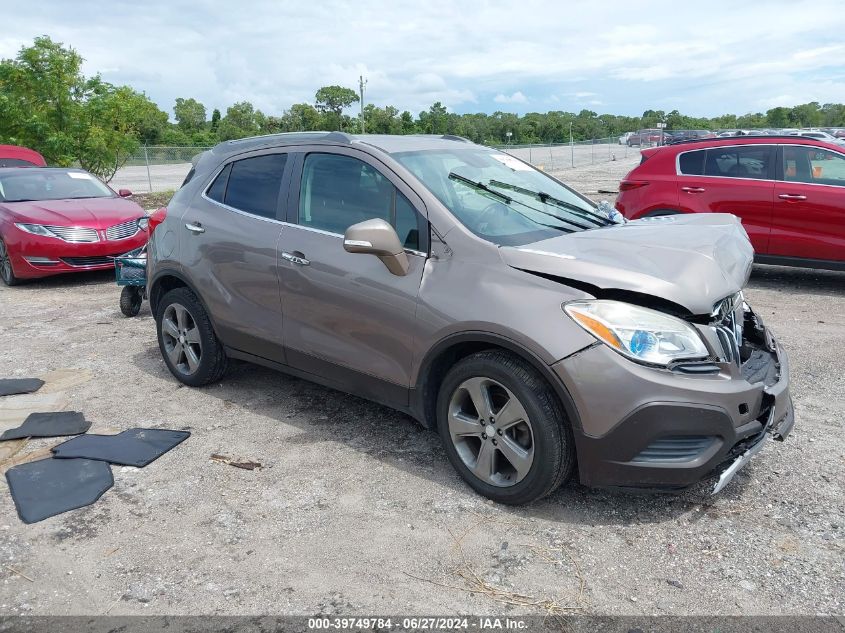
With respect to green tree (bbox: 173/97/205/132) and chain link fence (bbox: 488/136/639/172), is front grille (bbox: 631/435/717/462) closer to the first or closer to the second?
chain link fence (bbox: 488/136/639/172)

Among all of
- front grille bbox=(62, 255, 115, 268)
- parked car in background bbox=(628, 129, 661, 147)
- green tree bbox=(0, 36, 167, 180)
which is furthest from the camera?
parked car in background bbox=(628, 129, 661, 147)

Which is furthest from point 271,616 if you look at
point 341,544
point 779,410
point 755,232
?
point 755,232

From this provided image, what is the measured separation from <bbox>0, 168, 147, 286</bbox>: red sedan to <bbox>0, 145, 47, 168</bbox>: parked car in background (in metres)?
4.21

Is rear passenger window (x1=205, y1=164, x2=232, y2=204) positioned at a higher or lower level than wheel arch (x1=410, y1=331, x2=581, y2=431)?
higher

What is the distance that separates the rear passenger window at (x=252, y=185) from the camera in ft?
15.3

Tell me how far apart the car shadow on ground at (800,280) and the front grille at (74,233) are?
26.8 feet

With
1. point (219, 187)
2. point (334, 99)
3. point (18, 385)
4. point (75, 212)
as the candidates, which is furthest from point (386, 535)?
point (334, 99)

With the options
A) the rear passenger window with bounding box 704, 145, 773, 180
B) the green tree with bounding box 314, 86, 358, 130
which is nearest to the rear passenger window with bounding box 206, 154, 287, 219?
the rear passenger window with bounding box 704, 145, 773, 180

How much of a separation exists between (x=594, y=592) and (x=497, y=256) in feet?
5.13

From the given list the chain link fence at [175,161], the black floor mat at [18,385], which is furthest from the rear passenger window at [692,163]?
the chain link fence at [175,161]

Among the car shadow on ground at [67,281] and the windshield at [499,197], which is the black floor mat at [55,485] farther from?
the car shadow on ground at [67,281]

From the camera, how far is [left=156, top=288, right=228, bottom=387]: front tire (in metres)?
5.16

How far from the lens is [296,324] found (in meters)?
4.42

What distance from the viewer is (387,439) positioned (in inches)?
175
